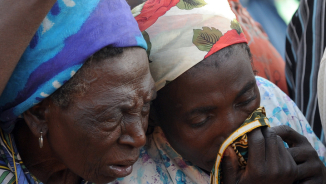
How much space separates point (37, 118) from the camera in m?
1.80

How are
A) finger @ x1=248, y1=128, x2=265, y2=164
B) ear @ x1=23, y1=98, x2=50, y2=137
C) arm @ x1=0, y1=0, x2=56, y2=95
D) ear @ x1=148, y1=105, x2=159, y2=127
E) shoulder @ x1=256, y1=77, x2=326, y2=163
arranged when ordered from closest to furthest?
1. arm @ x1=0, y1=0, x2=56, y2=95
2. ear @ x1=23, y1=98, x2=50, y2=137
3. finger @ x1=248, y1=128, x2=265, y2=164
4. ear @ x1=148, y1=105, x2=159, y2=127
5. shoulder @ x1=256, y1=77, x2=326, y2=163

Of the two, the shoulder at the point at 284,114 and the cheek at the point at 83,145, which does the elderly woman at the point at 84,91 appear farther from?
the shoulder at the point at 284,114

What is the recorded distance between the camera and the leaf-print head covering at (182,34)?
7.00 ft

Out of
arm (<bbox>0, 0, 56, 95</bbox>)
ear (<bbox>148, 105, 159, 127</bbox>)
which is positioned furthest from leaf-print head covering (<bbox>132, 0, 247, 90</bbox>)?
arm (<bbox>0, 0, 56, 95</bbox>)

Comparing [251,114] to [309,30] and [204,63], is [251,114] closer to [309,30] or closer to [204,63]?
[204,63]

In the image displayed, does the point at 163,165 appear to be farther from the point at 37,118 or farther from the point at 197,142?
the point at 37,118

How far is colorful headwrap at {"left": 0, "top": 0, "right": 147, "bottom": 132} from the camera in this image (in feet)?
5.45

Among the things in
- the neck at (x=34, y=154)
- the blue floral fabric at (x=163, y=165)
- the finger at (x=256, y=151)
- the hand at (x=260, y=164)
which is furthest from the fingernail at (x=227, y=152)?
the neck at (x=34, y=154)

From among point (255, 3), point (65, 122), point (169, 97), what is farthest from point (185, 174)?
point (255, 3)

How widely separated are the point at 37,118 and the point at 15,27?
0.46 meters

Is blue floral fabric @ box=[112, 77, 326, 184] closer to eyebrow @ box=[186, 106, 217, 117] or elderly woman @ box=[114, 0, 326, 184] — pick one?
elderly woman @ box=[114, 0, 326, 184]

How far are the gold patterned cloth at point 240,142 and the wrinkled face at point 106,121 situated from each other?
43cm

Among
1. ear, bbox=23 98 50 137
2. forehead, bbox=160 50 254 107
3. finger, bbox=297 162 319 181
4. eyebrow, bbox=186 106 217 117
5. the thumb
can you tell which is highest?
ear, bbox=23 98 50 137

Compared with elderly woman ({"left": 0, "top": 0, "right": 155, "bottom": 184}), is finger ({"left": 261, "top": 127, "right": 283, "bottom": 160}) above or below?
below
